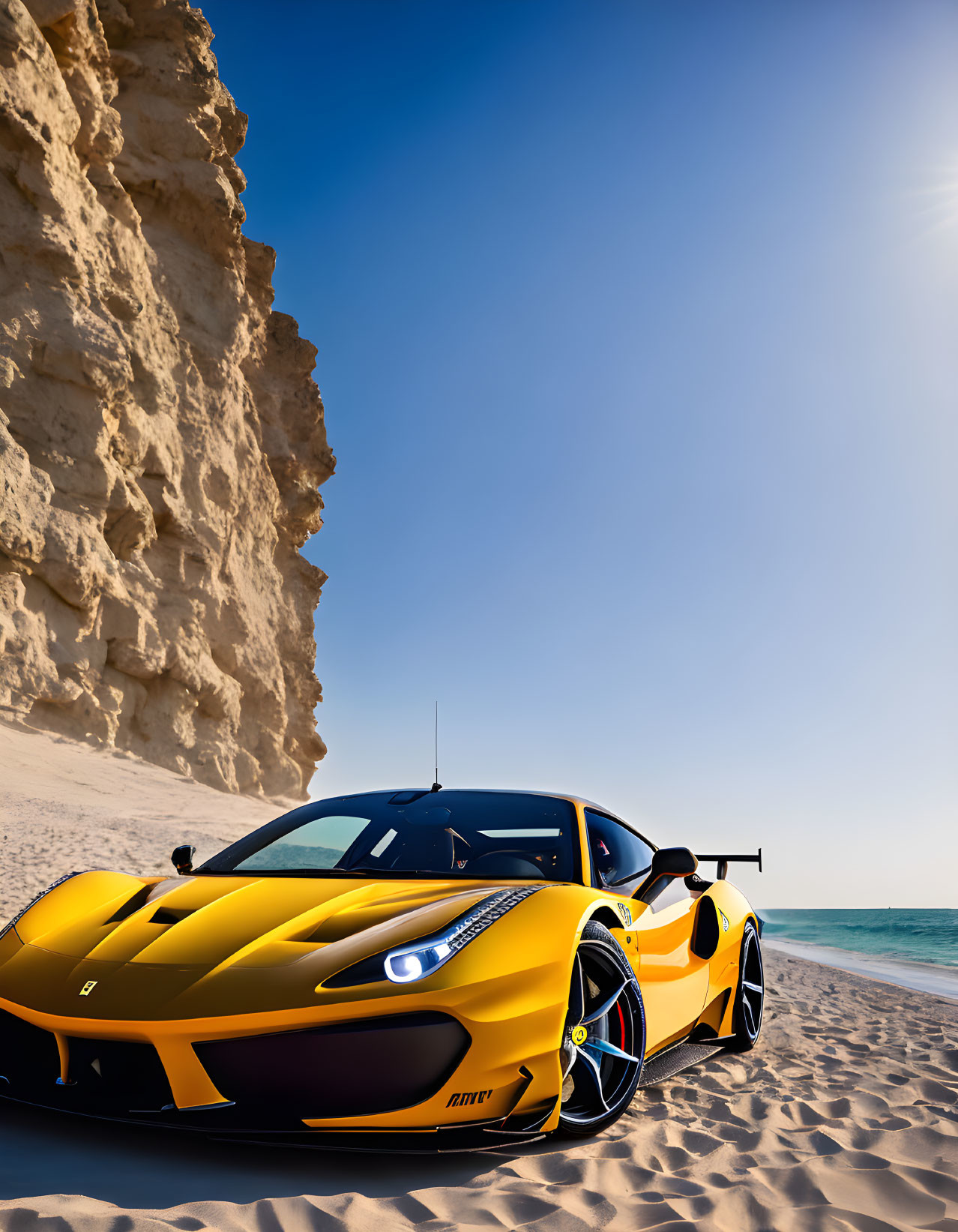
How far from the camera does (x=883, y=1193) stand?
232 cm

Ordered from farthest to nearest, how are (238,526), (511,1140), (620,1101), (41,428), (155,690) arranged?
1. (238,526)
2. (155,690)
3. (41,428)
4. (620,1101)
5. (511,1140)

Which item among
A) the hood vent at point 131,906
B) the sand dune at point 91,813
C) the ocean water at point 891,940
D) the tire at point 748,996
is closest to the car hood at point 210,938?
the hood vent at point 131,906

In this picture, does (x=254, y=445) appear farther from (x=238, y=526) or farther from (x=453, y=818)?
(x=453, y=818)

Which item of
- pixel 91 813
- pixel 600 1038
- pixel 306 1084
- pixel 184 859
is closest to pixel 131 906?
pixel 184 859

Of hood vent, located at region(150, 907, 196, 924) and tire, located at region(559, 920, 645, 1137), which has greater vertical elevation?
hood vent, located at region(150, 907, 196, 924)

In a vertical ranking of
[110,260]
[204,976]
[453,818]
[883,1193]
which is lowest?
[883,1193]

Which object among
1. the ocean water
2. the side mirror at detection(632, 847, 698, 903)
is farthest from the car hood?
the ocean water

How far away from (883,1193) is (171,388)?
24.5 metres

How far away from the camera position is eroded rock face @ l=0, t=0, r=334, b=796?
19.2 metres

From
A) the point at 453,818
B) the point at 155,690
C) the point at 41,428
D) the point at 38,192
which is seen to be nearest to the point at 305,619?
the point at 155,690

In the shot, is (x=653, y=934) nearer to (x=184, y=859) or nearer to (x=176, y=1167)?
(x=176, y=1167)

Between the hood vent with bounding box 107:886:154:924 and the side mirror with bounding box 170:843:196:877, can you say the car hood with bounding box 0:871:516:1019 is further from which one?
the side mirror with bounding box 170:843:196:877

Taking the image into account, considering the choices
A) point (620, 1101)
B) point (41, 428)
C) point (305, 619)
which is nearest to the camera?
point (620, 1101)

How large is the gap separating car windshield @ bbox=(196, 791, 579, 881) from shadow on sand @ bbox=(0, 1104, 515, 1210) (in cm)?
104
